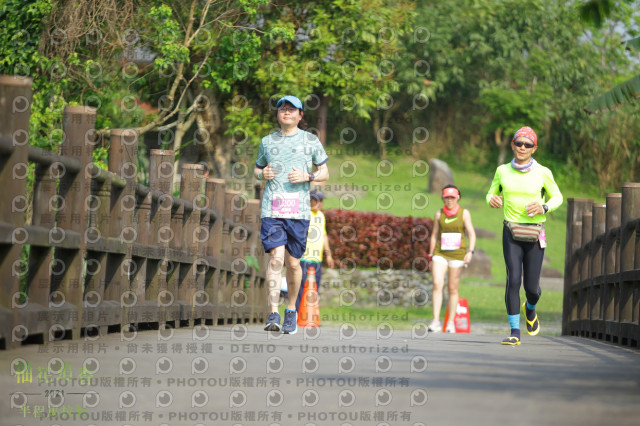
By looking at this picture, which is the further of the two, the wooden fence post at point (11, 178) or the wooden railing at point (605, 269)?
the wooden railing at point (605, 269)

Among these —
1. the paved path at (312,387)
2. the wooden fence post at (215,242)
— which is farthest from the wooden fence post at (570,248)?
the paved path at (312,387)

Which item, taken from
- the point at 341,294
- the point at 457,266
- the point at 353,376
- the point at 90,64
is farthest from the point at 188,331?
the point at 341,294

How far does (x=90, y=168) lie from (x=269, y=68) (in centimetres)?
1386

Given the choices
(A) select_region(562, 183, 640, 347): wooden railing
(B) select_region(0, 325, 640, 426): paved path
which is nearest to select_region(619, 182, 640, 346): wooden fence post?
(A) select_region(562, 183, 640, 347): wooden railing

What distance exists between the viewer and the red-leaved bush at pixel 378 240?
24328 millimetres

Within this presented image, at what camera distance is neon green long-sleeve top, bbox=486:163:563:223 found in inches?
373

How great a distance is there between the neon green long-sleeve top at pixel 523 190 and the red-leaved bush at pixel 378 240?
1469cm

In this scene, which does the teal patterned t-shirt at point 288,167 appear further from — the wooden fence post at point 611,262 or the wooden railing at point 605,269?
the wooden fence post at point 611,262

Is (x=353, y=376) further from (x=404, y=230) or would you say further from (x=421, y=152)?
(x=421, y=152)

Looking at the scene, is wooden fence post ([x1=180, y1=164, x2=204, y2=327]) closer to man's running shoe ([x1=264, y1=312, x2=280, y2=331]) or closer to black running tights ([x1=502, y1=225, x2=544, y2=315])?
man's running shoe ([x1=264, y1=312, x2=280, y2=331])

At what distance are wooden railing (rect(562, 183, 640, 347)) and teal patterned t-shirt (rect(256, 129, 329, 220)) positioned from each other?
279cm

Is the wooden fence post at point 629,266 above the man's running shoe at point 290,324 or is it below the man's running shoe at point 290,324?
above

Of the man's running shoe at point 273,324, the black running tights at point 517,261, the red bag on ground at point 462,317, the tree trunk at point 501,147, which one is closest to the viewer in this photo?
the man's running shoe at point 273,324

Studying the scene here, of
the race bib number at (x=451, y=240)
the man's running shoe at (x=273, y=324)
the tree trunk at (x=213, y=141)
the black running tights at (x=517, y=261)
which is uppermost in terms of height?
the tree trunk at (x=213, y=141)
